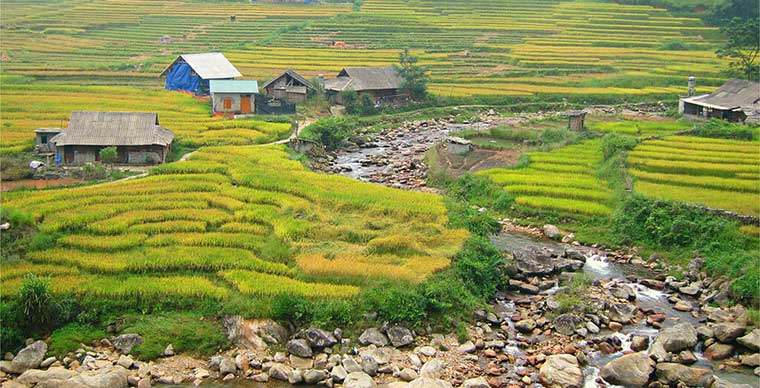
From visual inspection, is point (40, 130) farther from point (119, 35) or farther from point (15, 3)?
point (15, 3)

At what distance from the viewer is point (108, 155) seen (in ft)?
101

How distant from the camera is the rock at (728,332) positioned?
1877cm

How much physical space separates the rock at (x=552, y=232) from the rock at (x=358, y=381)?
37.5ft

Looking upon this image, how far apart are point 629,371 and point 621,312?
3335 millimetres

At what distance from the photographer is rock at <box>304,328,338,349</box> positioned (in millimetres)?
17750

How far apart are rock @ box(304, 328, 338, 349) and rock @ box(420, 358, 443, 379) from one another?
207cm

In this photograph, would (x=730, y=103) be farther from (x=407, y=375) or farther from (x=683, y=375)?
(x=407, y=375)

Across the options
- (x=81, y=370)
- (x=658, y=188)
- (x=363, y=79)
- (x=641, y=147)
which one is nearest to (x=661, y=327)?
(x=658, y=188)

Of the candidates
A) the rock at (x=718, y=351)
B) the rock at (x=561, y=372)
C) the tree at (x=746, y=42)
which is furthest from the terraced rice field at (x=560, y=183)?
the tree at (x=746, y=42)

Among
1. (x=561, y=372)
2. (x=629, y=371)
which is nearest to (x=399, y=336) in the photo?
(x=561, y=372)

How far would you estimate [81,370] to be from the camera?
1662 centimetres

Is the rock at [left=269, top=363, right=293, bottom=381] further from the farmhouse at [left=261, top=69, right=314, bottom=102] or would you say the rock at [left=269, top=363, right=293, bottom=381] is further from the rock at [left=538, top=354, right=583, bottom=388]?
the farmhouse at [left=261, top=69, right=314, bottom=102]

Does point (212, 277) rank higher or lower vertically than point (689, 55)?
lower

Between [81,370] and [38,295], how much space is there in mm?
2228
